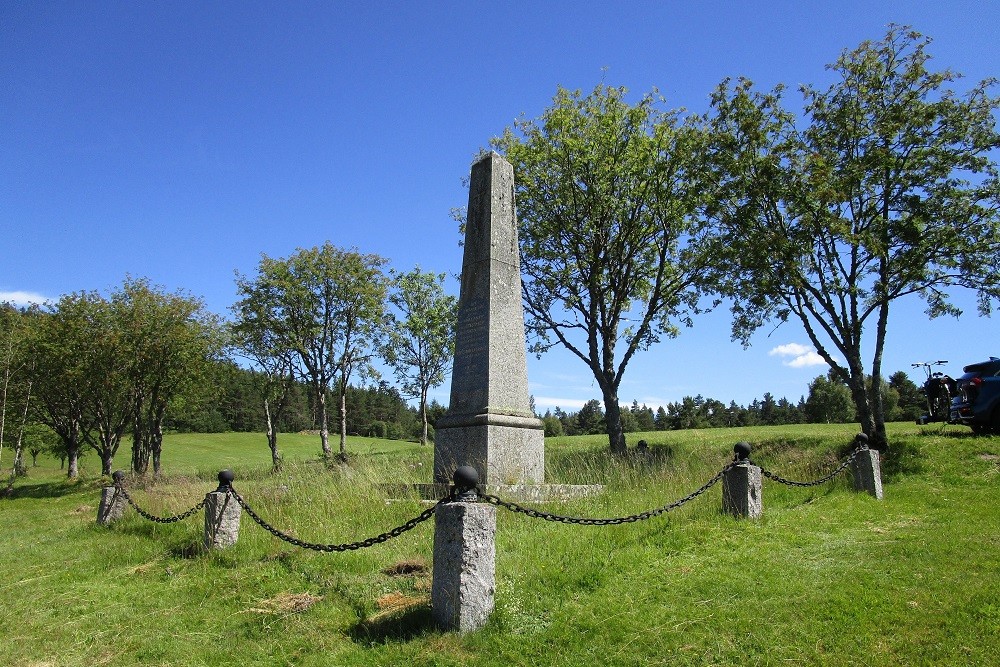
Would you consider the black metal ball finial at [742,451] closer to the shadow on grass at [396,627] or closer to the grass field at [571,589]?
the grass field at [571,589]

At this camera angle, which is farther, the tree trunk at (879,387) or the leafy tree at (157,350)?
the leafy tree at (157,350)

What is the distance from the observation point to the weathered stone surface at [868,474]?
9781 mm

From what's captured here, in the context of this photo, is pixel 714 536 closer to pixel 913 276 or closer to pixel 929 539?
pixel 929 539

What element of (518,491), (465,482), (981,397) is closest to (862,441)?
(518,491)

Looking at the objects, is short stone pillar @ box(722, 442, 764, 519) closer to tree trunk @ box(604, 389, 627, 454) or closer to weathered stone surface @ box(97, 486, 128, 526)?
weathered stone surface @ box(97, 486, 128, 526)

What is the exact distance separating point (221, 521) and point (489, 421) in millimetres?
3973

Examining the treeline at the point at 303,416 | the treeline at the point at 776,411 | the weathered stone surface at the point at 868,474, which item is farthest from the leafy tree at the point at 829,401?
the weathered stone surface at the point at 868,474

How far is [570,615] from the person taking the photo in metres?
4.73

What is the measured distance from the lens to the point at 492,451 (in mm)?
9352

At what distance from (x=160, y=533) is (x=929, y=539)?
1063cm

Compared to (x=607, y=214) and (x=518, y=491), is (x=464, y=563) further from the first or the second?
(x=607, y=214)

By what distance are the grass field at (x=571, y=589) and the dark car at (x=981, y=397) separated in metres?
6.47

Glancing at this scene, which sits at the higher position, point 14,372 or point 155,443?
point 14,372

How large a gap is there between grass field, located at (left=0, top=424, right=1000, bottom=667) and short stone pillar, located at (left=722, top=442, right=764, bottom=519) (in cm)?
29
